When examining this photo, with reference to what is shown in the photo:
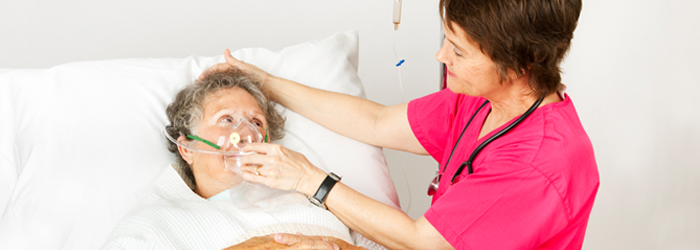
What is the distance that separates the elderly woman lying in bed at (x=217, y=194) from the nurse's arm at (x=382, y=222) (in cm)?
7

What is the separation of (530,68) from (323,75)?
91 centimetres

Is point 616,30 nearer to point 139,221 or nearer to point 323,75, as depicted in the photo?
point 323,75

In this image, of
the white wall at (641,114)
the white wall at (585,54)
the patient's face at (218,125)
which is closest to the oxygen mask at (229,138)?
the patient's face at (218,125)

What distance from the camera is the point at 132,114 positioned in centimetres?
184

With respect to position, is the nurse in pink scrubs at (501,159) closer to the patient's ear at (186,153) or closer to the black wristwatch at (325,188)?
the black wristwatch at (325,188)

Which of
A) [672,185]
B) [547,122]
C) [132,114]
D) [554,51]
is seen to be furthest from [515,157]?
[672,185]

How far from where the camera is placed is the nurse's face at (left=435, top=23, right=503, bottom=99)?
1.35 meters

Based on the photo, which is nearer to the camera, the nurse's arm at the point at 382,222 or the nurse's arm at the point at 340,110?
the nurse's arm at the point at 382,222

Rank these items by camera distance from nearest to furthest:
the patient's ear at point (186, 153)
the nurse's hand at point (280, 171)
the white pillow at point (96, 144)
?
the nurse's hand at point (280, 171), the white pillow at point (96, 144), the patient's ear at point (186, 153)

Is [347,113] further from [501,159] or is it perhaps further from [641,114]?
[641,114]

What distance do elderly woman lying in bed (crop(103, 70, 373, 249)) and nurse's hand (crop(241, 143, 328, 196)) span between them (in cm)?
8

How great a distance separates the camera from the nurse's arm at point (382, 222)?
140 centimetres

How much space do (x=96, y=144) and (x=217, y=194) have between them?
427 mm

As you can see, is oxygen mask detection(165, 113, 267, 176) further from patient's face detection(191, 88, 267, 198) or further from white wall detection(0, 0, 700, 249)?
white wall detection(0, 0, 700, 249)
